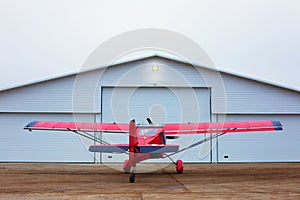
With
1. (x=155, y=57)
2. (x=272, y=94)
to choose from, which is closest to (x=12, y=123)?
(x=155, y=57)

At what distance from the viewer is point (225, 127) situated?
1390 cm

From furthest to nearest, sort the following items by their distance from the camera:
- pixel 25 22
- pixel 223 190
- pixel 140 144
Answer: pixel 25 22
pixel 140 144
pixel 223 190

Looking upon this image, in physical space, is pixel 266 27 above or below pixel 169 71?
above

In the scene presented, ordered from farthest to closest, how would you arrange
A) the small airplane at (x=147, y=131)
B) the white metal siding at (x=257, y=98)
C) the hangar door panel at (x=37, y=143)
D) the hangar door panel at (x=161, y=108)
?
the white metal siding at (x=257, y=98)
the hangar door panel at (x=161, y=108)
the hangar door panel at (x=37, y=143)
the small airplane at (x=147, y=131)

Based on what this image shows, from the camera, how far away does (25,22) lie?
66.8 ft

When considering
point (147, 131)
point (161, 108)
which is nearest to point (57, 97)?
point (161, 108)

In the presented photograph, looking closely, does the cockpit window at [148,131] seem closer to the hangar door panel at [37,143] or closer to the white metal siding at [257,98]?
the hangar door panel at [37,143]

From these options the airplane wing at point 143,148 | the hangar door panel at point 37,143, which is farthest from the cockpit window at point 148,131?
the hangar door panel at point 37,143

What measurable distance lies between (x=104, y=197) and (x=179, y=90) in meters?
14.4

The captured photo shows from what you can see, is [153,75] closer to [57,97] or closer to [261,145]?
[57,97]

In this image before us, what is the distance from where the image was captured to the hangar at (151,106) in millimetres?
21656

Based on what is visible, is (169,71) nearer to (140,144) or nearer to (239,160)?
(239,160)

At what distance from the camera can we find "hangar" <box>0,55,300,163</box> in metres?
21.7

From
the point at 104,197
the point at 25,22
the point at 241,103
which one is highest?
the point at 25,22
